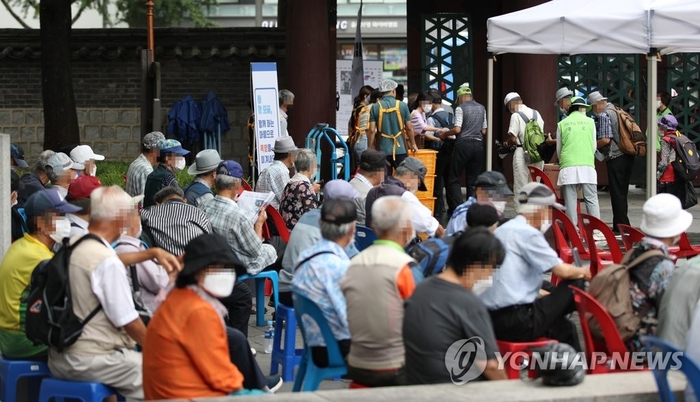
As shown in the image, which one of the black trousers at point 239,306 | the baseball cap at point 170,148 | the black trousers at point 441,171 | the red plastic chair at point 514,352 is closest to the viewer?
the red plastic chair at point 514,352

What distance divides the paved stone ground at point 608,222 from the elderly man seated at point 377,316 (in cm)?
161

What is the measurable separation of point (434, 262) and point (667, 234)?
5.08ft

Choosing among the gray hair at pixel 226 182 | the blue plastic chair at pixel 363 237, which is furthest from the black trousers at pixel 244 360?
the gray hair at pixel 226 182

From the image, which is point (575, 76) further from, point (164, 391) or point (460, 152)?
point (164, 391)

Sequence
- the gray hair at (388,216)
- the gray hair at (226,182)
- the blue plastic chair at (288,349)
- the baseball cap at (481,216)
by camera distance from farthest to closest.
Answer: the gray hair at (226,182) < the blue plastic chair at (288,349) < the baseball cap at (481,216) < the gray hair at (388,216)

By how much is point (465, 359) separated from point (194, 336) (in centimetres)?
126

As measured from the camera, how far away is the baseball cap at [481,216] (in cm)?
679

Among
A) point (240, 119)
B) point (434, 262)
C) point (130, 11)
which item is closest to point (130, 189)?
point (434, 262)

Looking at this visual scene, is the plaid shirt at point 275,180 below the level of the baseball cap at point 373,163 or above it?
below

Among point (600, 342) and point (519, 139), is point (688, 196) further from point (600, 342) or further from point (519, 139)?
point (600, 342)

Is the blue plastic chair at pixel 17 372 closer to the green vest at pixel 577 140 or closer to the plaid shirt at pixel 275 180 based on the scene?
the plaid shirt at pixel 275 180

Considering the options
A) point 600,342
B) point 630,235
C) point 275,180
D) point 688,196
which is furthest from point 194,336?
point 688,196

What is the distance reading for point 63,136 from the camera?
16.8m

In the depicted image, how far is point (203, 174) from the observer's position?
9562 millimetres
